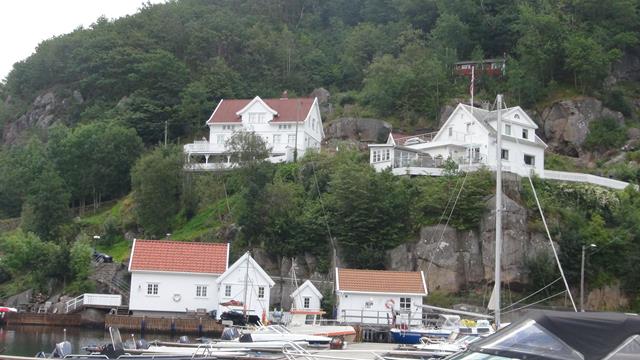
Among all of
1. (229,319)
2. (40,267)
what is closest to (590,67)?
(229,319)

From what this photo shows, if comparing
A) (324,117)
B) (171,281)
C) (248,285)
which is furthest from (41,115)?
(248,285)

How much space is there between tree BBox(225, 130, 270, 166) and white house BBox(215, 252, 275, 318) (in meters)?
14.7

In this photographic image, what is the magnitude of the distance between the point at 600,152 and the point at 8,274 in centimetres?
5170

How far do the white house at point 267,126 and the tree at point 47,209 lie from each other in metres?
11.6

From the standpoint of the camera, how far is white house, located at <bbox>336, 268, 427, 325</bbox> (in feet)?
175

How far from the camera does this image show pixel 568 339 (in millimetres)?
15094

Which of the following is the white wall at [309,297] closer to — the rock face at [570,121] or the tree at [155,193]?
the tree at [155,193]

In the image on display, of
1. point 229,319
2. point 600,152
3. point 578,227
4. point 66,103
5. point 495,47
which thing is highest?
point 495,47

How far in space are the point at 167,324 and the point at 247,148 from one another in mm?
21301

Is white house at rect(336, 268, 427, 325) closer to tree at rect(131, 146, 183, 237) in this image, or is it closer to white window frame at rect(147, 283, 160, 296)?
white window frame at rect(147, 283, 160, 296)

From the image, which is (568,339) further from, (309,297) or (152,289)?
(152,289)

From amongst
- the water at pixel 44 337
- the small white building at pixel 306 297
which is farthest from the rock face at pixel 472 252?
the water at pixel 44 337

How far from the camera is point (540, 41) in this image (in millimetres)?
83312

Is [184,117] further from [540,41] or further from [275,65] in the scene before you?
[540,41]
